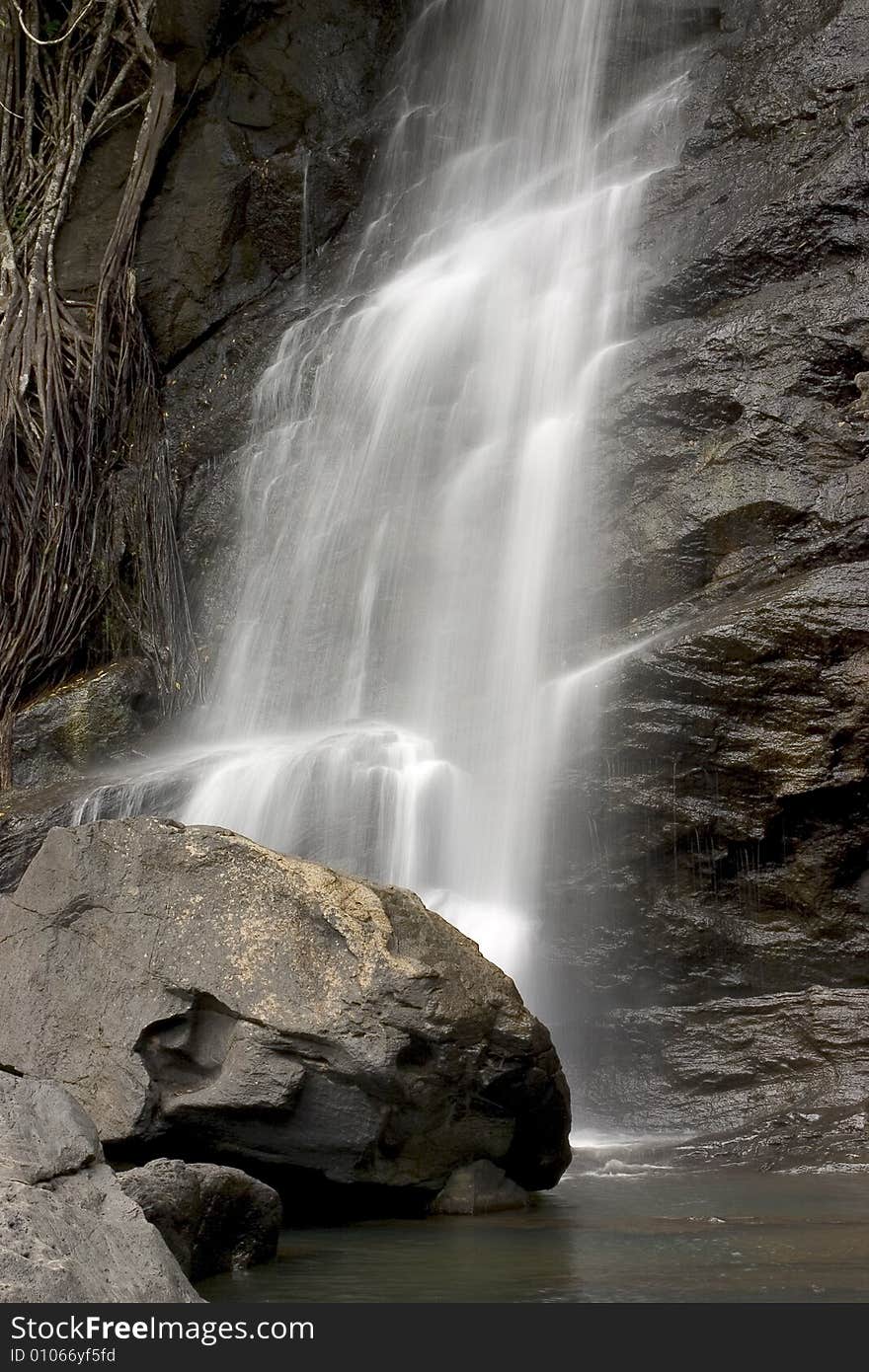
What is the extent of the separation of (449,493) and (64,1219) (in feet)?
25.8

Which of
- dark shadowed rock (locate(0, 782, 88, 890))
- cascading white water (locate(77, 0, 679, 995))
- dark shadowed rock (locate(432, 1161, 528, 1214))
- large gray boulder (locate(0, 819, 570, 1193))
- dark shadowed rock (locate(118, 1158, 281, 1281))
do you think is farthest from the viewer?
dark shadowed rock (locate(0, 782, 88, 890))

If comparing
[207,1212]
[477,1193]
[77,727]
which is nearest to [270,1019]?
[207,1212]

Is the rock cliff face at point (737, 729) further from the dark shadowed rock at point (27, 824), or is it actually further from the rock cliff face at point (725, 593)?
the dark shadowed rock at point (27, 824)

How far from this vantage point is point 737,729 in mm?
7496

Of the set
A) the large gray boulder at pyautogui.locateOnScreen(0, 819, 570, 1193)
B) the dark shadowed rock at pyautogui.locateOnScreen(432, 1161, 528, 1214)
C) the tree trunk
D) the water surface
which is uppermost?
the tree trunk

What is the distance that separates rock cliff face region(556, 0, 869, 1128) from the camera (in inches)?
285

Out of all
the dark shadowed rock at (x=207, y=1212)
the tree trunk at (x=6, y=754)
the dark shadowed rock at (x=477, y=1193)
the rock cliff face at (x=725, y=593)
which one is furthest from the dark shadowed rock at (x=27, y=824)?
the dark shadowed rock at (x=207, y=1212)

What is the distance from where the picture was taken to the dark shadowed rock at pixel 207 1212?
392 centimetres

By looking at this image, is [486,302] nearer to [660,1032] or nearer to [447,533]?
[447,533]

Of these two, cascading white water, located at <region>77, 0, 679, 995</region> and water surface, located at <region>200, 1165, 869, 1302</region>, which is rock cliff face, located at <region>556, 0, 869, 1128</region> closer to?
cascading white water, located at <region>77, 0, 679, 995</region>

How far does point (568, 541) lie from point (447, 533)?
115 cm

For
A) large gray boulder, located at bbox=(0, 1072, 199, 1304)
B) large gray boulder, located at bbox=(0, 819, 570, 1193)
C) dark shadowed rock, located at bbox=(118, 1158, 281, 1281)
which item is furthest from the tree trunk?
large gray boulder, located at bbox=(0, 1072, 199, 1304)

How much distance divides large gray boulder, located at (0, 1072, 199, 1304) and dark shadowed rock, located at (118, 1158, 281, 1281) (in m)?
0.24

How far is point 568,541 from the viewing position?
Answer: 9.57 metres
